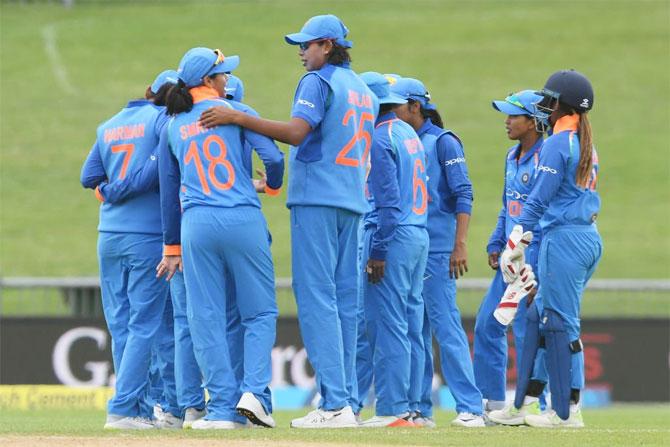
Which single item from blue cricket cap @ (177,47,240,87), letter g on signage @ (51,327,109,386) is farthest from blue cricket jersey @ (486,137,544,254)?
letter g on signage @ (51,327,109,386)

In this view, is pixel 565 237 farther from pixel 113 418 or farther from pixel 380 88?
pixel 113 418

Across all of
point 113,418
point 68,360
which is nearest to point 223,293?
point 113,418

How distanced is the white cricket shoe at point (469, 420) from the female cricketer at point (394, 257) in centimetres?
39

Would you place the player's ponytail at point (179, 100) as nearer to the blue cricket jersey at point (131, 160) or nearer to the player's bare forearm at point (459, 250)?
the blue cricket jersey at point (131, 160)

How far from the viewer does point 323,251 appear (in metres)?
10.2

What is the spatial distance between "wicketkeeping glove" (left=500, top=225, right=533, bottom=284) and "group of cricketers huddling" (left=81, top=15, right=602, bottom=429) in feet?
0.04

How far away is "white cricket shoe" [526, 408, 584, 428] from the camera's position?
1073 cm

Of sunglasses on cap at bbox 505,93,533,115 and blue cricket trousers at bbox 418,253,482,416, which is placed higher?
sunglasses on cap at bbox 505,93,533,115

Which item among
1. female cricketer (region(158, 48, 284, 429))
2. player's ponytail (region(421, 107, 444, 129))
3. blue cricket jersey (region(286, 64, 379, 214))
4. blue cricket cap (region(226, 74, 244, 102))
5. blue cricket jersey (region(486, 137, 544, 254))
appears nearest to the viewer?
female cricketer (region(158, 48, 284, 429))

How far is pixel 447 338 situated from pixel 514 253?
126cm

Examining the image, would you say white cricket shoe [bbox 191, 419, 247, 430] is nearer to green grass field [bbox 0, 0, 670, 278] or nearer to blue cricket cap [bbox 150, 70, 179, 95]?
blue cricket cap [bbox 150, 70, 179, 95]

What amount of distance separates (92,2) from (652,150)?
2492 centimetres

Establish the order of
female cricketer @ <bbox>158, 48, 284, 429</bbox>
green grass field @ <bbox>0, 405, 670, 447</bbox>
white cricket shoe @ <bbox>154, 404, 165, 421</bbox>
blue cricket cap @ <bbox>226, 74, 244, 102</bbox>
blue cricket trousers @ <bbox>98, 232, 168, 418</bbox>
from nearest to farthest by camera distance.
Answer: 1. green grass field @ <bbox>0, 405, 670, 447</bbox>
2. female cricketer @ <bbox>158, 48, 284, 429</bbox>
3. blue cricket trousers @ <bbox>98, 232, 168, 418</bbox>
4. white cricket shoe @ <bbox>154, 404, 165, 421</bbox>
5. blue cricket cap @ <bbox>226, 74, 244, 102</bbox>

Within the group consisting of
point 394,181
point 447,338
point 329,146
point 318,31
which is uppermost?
point 318,31
